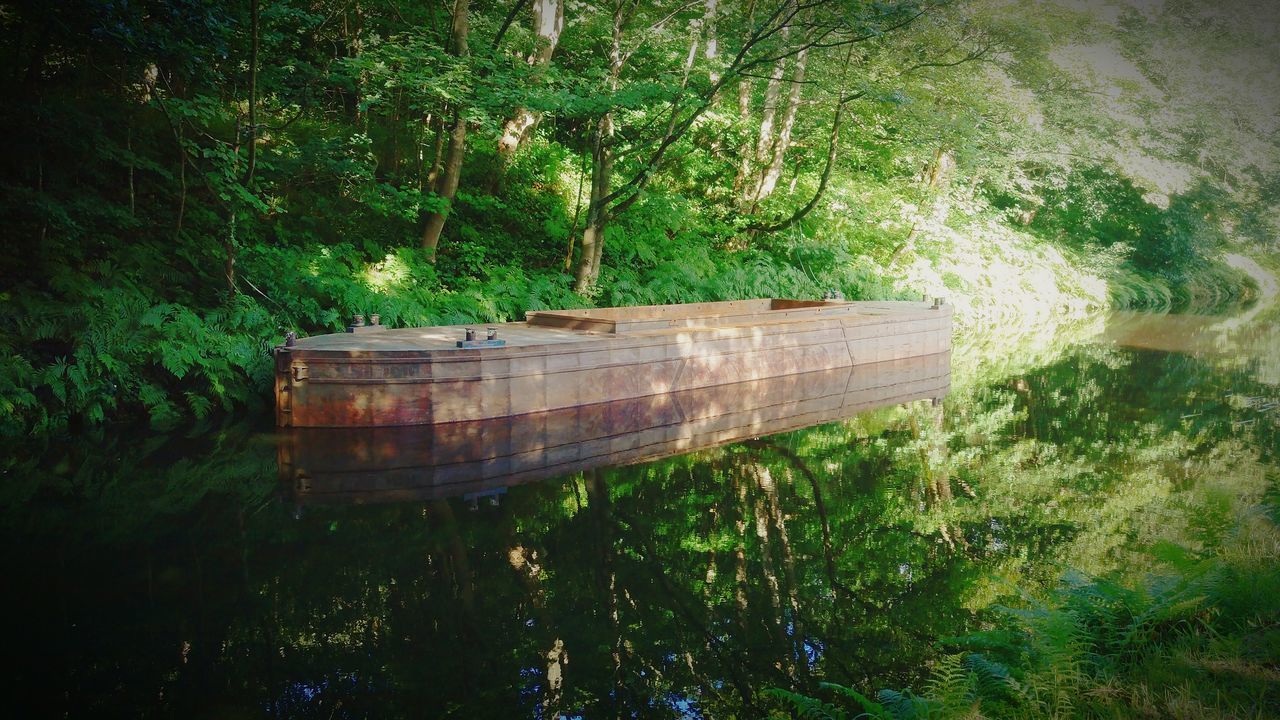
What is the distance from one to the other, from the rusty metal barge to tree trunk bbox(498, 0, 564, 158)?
5933 mm

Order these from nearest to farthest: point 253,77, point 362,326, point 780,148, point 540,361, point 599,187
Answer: point 540,361 < point 362,326 < point 253,77 < point 599,187 < point 780,148

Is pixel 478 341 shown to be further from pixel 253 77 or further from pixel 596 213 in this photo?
pixel 596 213

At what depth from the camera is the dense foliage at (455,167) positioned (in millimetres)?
11047

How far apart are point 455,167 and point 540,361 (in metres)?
6.22


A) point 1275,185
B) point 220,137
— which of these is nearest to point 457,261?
point 220,137

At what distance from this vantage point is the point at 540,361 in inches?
429

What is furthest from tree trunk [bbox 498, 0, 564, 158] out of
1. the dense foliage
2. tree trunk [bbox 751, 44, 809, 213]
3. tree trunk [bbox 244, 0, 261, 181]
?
tree trunk [bbox 751, 44, 809, 213]

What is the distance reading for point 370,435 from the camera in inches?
391

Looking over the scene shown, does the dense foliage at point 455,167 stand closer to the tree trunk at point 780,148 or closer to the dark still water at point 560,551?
the tree trunk at point 780,148

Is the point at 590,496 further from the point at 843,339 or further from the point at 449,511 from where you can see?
the point at 843,339

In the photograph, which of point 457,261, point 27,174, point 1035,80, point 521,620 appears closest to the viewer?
point 521,620

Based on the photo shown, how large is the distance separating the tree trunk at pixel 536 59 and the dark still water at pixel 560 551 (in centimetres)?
829

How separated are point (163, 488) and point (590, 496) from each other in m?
4.37

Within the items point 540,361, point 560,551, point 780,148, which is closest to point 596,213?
point 540,361
